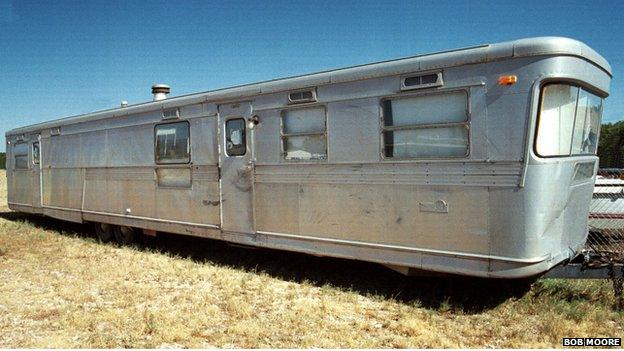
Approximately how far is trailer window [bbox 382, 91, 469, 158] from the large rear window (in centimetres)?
71

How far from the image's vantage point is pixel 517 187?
15.5 feet

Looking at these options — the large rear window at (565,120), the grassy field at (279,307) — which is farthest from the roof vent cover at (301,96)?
the large rear window at (565,120)

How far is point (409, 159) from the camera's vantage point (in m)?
5.41

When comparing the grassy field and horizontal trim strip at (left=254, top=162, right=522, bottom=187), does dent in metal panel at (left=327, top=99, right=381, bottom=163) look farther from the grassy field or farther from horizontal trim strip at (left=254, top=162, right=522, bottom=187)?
the grassy field

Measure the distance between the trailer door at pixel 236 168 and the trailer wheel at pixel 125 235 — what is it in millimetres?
3025

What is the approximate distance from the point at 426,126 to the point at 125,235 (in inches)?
261

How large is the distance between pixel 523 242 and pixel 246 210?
3665 millimetres

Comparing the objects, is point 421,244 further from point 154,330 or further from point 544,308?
point 154,330

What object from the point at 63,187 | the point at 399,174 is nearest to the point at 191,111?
the point at 399,174

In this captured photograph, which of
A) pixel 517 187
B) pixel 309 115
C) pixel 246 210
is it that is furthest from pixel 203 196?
pixel 517 187

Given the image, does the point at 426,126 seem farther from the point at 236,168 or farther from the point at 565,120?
the point at 236,168

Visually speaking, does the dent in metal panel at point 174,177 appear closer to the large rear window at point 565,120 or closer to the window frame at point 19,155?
the large rear window at point 565,120

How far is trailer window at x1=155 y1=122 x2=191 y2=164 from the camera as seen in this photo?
785 centimetres

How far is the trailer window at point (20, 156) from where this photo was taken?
1242cm
